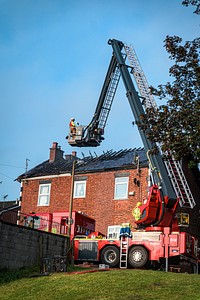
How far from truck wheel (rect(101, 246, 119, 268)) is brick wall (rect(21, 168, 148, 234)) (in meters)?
9.28

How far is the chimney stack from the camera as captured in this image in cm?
4344

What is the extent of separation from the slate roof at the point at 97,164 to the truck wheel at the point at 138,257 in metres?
11.4

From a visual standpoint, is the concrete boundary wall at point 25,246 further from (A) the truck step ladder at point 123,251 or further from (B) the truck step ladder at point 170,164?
(B) the truck step ladder at point 170,164

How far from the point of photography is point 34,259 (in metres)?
24.8

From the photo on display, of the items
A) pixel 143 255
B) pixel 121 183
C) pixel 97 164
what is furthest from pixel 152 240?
pixel 97 164

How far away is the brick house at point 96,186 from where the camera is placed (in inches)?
1406

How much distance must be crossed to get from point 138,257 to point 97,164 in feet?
49.8

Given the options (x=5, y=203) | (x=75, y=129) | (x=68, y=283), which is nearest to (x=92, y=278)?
(x=68, y=283)

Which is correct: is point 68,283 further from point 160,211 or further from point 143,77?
point 143,77

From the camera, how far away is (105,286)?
17891 mm

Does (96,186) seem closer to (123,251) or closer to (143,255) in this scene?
(123,251)

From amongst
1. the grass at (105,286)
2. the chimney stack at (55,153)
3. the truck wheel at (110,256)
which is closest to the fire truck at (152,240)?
the truck wheel at (110,256)

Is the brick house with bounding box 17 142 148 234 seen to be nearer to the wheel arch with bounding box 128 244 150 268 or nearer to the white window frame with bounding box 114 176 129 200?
the white window frame with bounding box 114 176 129 200

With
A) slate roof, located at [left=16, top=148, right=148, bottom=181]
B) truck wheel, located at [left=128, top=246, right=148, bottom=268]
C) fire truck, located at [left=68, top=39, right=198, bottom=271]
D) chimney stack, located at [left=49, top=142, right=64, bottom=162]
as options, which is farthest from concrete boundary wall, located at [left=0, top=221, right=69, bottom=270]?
chimney stack, located at [left=49, top=142, right=64, bottom=162]
